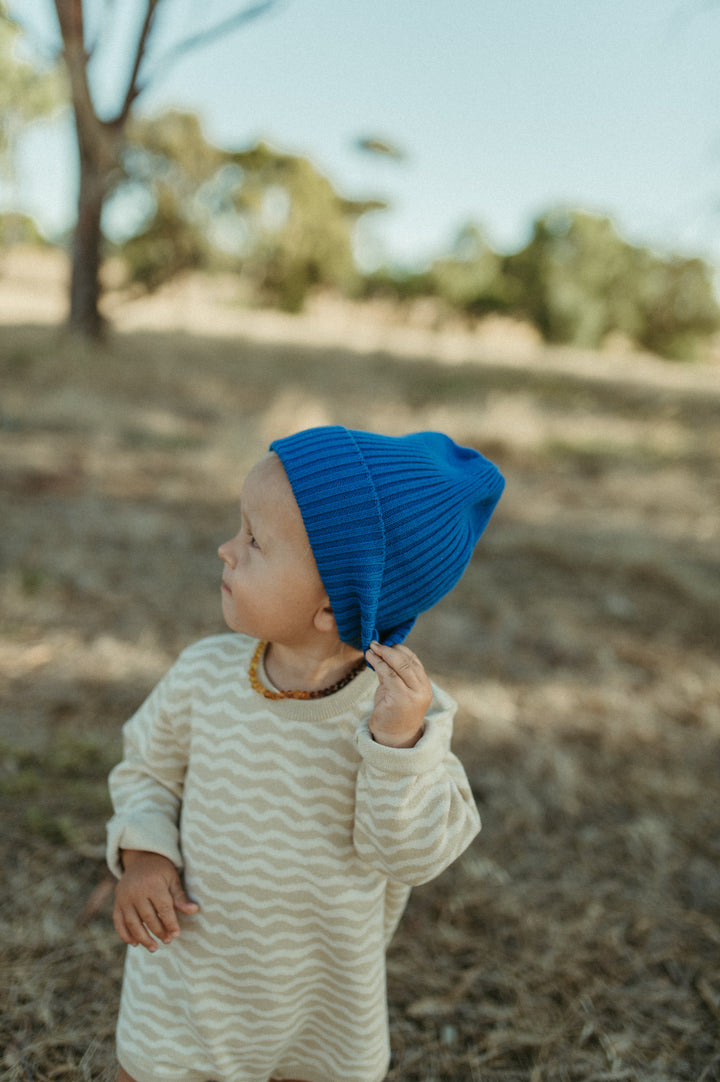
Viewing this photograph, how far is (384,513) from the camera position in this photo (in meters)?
1.05

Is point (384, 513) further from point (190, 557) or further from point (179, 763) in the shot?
point (190, 557)

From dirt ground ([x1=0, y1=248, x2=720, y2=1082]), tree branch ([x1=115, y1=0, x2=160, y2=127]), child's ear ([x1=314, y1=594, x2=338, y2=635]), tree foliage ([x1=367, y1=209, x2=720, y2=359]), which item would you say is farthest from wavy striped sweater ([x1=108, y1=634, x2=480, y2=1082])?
tree foliage ([x1=367, y1=209, x2=720, y2=359])

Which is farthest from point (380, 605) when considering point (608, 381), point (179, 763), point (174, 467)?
point (608, 381)

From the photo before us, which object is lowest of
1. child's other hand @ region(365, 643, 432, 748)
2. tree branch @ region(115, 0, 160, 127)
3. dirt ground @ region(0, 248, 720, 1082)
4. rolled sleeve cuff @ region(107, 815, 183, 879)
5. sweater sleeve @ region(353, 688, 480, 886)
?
dirt ground @ region(0, 248, 720, 1082)

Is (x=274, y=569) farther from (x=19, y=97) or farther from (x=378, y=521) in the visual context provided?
(x=19, y=97)

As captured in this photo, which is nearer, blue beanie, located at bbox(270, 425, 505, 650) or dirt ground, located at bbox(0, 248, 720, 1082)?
blue beanie, located at bbox(270, 425, 505, 650)

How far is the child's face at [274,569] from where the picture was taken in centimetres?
106

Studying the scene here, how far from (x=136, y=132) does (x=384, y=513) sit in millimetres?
15435

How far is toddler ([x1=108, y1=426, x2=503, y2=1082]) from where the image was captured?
1.03 metres

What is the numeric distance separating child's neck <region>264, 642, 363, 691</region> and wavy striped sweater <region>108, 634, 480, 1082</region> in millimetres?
43

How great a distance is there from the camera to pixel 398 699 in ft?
3.20

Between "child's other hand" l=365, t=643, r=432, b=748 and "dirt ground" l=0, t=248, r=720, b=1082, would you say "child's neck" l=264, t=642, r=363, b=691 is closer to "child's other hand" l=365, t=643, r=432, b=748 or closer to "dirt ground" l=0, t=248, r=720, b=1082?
"child's other hand" l=365, t=643, r=432, b=748

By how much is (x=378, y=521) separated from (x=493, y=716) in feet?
6.54

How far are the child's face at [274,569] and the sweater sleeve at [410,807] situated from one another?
203 mm
